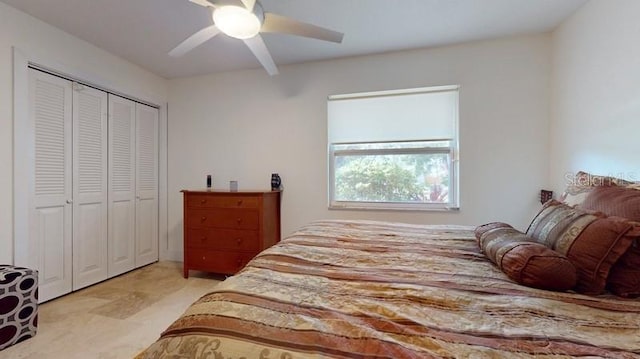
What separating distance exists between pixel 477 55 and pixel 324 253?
8.22ft

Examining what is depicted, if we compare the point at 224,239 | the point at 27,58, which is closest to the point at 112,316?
the point at 224,239

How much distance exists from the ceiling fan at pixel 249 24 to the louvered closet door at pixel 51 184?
4.59 ft

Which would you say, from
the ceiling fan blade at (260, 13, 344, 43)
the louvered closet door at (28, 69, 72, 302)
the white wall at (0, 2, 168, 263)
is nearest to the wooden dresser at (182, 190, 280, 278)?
the louvered closet door at (28, 69, 72, 302)

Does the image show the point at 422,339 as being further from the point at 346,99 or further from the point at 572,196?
the point at 346,99

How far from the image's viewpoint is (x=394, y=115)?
3.04 meters

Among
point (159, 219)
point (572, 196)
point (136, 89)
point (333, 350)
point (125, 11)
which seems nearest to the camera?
point (333, 350)

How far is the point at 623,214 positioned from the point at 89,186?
3.80 metres

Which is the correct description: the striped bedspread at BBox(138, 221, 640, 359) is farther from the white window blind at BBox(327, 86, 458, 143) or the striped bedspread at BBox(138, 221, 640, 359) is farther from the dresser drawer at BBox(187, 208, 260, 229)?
the white window blind at BBox(327, 86, 458, 143)

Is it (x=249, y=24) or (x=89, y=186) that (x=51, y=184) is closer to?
(x=89, y=186)

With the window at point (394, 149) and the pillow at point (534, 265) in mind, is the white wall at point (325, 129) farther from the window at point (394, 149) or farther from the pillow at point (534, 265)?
the pillow at point (534, 265)

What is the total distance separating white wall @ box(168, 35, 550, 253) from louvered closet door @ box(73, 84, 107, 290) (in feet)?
2.67

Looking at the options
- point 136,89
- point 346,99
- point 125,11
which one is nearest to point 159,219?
point 136,89

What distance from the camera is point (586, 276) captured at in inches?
39.7

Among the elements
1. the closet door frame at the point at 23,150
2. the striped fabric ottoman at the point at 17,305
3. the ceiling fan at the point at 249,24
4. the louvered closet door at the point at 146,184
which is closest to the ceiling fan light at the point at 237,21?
the ceiling fan at the point at 249,24
